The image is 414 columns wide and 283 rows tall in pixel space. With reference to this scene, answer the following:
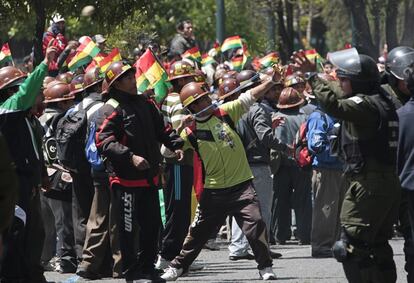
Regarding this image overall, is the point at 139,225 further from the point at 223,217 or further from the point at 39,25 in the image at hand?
the point at 39,25

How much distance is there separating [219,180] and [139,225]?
131cm

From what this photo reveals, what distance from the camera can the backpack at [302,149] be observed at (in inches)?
601

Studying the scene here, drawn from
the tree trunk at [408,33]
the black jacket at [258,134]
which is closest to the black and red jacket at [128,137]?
the black jacket at [258,134]

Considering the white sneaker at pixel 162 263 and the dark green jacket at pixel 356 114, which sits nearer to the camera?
the dark green jacket at pixel 356 114

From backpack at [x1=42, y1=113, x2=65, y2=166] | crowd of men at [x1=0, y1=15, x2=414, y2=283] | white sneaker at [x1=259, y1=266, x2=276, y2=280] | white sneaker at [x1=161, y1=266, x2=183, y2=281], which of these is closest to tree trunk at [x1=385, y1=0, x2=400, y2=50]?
crowd of men at [x1=0, y1=15, x2=414, y2=283]

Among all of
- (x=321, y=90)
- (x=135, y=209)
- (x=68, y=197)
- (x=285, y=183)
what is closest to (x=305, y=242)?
(x=285, y=183)

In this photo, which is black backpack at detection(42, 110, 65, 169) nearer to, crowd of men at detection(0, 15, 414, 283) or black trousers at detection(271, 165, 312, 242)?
crowd of men at detection(0, 15, 414, 283)

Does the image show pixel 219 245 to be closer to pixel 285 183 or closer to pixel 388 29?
pixel 285 183

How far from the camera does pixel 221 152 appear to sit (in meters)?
12.9

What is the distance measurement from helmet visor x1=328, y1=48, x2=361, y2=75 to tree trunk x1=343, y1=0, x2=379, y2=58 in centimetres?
1798

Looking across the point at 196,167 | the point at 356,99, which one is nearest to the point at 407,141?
the point at 356,99

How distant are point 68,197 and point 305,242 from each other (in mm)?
3941

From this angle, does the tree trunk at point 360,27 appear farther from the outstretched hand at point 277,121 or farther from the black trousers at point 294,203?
the outstretched hand at point 277,121

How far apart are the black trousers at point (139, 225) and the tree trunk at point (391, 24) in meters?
16.8
